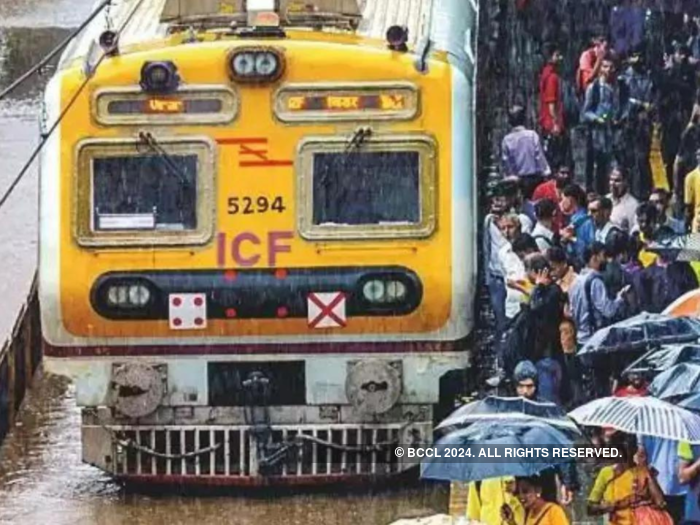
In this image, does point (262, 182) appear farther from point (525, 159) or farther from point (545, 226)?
point (525, 159)

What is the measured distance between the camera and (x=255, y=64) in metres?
14.2

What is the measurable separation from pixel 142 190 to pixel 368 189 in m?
1.36

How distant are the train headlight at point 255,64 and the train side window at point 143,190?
47 centimetres

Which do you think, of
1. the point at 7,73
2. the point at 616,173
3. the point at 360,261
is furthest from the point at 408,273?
the point at 7,73

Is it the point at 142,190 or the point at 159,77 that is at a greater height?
the point at 159,77

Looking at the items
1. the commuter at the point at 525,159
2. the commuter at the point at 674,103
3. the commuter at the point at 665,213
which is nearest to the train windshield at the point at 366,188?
the commuter at the point at 665,213

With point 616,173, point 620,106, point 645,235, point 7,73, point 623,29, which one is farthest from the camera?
point 7,73

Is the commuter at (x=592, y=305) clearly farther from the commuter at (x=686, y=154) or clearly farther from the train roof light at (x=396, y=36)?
the commuter at (x=686, y=154)

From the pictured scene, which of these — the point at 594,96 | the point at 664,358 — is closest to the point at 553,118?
the point at 594,96

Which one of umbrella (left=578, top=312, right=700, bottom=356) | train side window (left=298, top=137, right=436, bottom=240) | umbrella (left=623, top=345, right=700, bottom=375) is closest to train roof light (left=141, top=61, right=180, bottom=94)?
train side window (left=298, top=137, right=436, bottom=240)

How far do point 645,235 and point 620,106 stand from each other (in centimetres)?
464

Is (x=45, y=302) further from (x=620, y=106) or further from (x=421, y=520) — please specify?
(x=620, y=106)

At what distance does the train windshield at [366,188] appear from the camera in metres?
14.2

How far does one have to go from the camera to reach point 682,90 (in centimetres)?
2067
